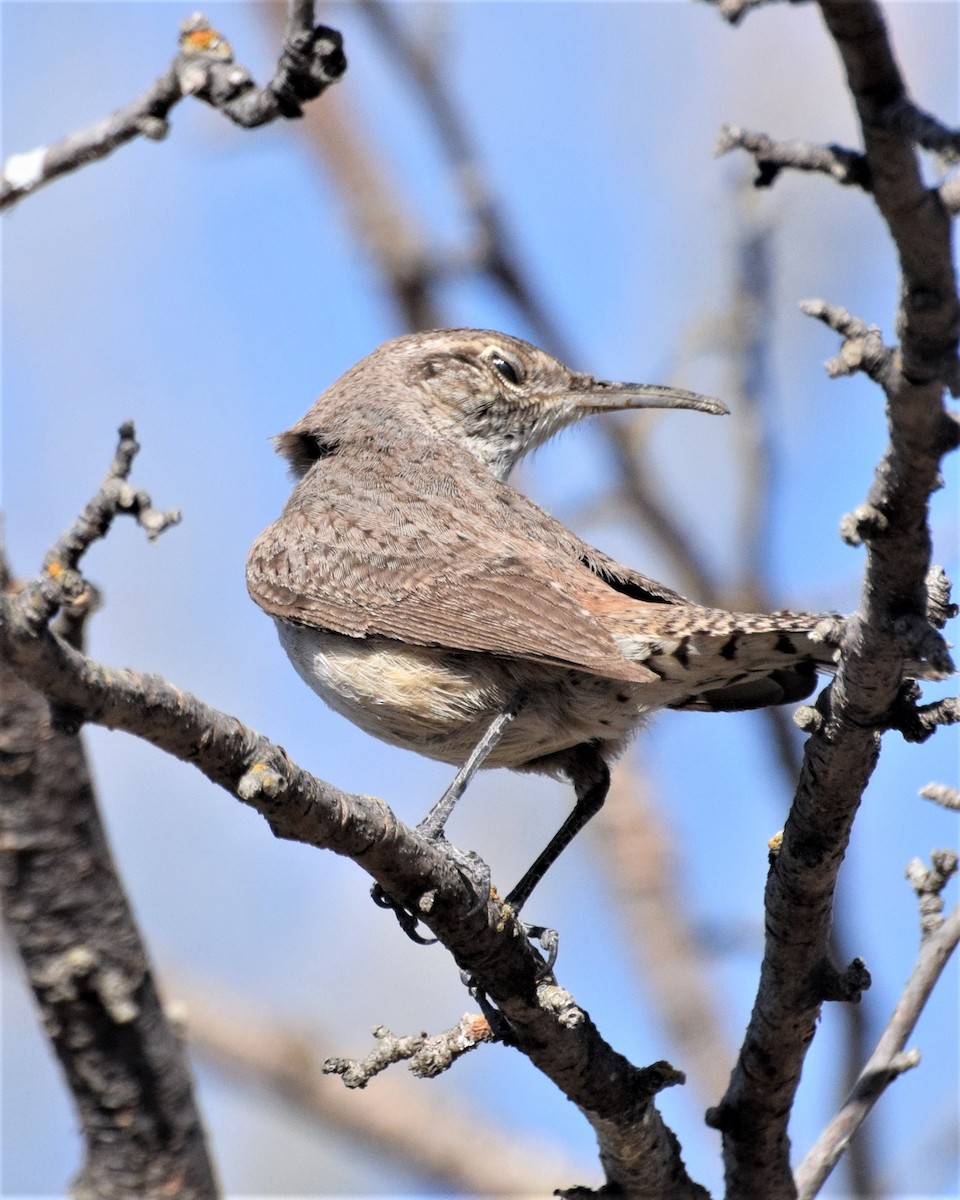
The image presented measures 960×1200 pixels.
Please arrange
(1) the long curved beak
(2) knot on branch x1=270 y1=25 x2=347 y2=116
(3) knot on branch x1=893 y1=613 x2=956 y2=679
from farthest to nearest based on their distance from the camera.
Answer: (1) the long curved beak
(2) knot on branch x1=270 y1=25 x2=347 y2=116
(3) knot on branch x1=893 y1=613 x2=956 y2=679

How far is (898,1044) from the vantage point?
3730 millimetres

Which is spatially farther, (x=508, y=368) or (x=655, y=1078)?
(x=508, y=368)

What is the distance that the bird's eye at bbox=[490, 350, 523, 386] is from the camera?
20.0 feet

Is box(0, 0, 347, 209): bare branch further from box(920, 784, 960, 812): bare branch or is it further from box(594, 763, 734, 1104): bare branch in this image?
box(594, 763, 734, 1104): bare branch

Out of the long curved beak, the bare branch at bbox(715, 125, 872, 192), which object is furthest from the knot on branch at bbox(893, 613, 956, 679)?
the long curved beak

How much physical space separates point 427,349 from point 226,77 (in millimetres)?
2524

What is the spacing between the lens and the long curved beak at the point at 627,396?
5.51 meters

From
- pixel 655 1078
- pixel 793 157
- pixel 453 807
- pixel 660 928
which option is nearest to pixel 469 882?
pixel 453 807

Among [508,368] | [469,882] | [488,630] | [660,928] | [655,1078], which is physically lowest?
[655,1078]

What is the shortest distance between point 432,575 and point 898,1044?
194cm

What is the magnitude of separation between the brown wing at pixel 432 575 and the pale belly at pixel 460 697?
10 centimetres

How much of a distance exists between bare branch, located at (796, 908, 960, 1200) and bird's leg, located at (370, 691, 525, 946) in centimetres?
115

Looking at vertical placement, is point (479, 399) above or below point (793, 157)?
above

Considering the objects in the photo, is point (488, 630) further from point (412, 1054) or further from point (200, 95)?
point (200, 95)
